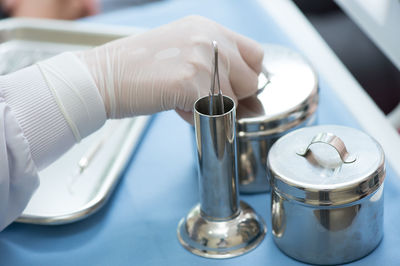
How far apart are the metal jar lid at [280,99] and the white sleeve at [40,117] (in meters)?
0.18

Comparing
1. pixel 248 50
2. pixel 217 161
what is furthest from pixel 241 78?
pixel 217 161

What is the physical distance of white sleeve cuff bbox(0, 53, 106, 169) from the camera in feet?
2.07

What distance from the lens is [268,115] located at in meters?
0.66

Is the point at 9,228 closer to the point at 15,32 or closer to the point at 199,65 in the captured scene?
Answer: the point at 199,65

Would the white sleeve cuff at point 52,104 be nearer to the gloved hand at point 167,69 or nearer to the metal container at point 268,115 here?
the gloved hand at point 167,69

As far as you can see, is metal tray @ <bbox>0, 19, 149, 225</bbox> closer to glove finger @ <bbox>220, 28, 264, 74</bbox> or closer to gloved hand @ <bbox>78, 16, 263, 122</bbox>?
gloved hand @ <bbox>78, 16, 263, 122</bbox>

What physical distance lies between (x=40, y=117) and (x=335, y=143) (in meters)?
0.34

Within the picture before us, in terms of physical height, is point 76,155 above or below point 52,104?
below

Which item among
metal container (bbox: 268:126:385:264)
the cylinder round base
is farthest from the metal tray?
metal container (bbox: 268:126:385:264)

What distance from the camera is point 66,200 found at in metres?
0.69

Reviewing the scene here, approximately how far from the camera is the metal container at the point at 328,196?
539mm

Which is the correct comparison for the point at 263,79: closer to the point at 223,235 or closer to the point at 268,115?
the point at 268,115

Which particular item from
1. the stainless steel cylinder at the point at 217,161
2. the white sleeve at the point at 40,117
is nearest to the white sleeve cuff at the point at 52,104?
the white sleeve at the point at 40,117

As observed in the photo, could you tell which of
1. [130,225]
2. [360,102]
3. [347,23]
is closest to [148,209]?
[130,225]
